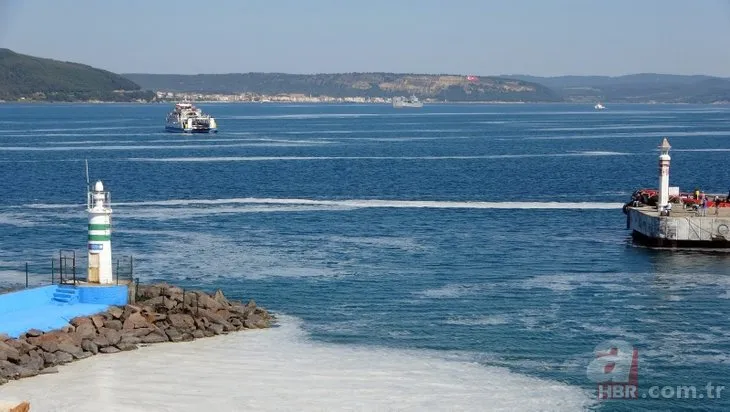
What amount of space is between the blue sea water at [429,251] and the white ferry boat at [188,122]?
57.6 m

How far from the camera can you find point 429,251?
137ft

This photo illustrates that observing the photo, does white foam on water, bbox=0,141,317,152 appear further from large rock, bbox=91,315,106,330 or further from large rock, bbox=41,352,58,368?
large rock, bbox=41,352,58,368

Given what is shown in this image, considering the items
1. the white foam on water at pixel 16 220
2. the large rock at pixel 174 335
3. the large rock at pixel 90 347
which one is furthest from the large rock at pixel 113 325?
the white foam on water at pixel 16 220

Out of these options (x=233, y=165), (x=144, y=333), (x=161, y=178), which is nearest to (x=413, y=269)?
(x=144, y=333)

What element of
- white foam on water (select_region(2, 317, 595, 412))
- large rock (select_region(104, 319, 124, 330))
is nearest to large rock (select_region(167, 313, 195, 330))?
white foam on water (select_region(2, 317, 595, 412))

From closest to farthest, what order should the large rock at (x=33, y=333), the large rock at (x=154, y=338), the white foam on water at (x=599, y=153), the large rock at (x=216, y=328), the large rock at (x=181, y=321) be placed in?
1. the large rock at (x=33, y=333)
2. the large rock at (x=154, y=338)
3. the large rock at (x=181, y=321)
4. the large rock at (x=216, y=328)
5. the white foam on water at (x=599, y=153)

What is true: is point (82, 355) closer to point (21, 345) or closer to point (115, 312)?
point (21, 345)

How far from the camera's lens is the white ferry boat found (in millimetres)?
153125

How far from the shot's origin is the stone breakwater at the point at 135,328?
23.8 metres

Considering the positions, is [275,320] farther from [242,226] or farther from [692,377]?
[242,226]

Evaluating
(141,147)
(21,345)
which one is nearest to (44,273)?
(21,345)

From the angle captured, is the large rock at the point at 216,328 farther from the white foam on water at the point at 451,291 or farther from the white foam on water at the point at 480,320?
the white foam on water at the point at 451,291

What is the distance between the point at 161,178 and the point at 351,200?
65.1 feet

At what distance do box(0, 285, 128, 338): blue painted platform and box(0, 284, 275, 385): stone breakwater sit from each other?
0.51 m
